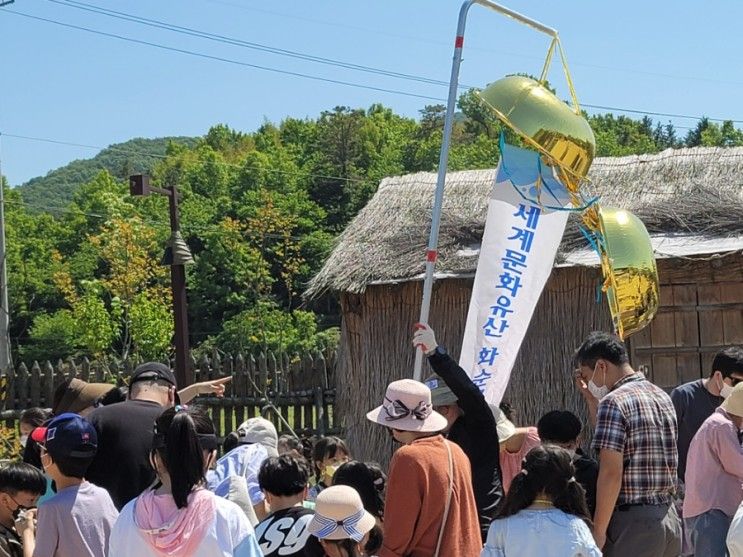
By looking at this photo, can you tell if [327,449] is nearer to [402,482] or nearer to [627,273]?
[402,482]

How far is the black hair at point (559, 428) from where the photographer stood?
→ 586 cm

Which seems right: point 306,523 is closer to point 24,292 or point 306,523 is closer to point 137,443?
point 137,443

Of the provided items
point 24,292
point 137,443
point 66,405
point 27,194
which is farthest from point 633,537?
point 27,194

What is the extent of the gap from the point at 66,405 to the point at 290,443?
63.6 inches

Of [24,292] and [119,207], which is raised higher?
[119,207]

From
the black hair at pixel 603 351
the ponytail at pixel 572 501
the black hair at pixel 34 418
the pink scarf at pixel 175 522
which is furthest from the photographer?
the black hair at pixel 34 418

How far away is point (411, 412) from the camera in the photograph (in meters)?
4.77

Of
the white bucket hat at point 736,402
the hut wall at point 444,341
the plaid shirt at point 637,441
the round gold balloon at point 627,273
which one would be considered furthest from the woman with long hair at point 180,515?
Answer: the hut wall at point 444,341

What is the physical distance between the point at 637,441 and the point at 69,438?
8.50 ft

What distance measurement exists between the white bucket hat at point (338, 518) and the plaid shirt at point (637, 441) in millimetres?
1584

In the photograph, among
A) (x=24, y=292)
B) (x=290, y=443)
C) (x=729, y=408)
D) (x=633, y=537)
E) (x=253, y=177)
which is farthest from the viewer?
(x=253, y=177)

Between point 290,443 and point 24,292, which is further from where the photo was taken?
point 24,292

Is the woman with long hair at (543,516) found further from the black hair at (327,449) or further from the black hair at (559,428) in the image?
the black hair at (327,449)

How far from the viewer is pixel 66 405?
6.24 m
